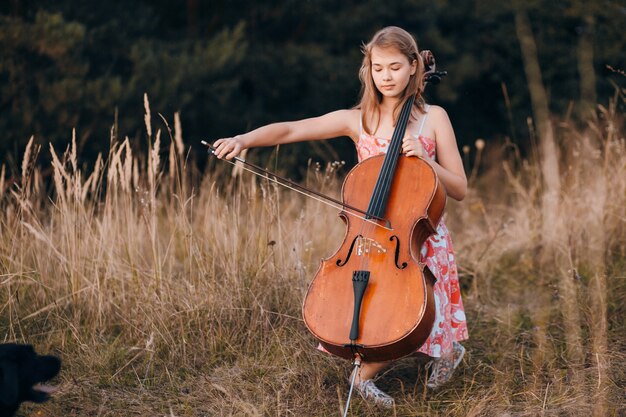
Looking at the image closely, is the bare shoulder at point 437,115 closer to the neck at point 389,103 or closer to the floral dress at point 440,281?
the floral dress at point 440,281

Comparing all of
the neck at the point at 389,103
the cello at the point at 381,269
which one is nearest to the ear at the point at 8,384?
the cello at the point at 381,269

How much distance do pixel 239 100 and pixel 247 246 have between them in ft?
23.3

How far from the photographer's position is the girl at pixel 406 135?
2.97 meters

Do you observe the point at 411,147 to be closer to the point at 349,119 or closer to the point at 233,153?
the point at 349,119

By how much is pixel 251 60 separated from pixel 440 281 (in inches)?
319

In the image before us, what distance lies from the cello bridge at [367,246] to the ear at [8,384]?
48.0 inches

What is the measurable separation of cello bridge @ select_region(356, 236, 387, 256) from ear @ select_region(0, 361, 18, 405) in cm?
122

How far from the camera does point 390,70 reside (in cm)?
298

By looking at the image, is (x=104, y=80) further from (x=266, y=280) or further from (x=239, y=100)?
(x=266, y=280)

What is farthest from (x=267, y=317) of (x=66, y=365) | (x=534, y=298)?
(x=534, y=298)

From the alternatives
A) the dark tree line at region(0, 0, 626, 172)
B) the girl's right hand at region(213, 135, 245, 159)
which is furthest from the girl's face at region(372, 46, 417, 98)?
the dark tree line at region(0, 0, 626, 172)

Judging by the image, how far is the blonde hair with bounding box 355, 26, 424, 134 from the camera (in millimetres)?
2969

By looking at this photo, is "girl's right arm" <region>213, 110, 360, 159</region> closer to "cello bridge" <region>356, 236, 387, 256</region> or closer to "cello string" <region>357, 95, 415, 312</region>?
"cello string" <region>357, 95, 415, 312</region>

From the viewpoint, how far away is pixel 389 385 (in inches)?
128
